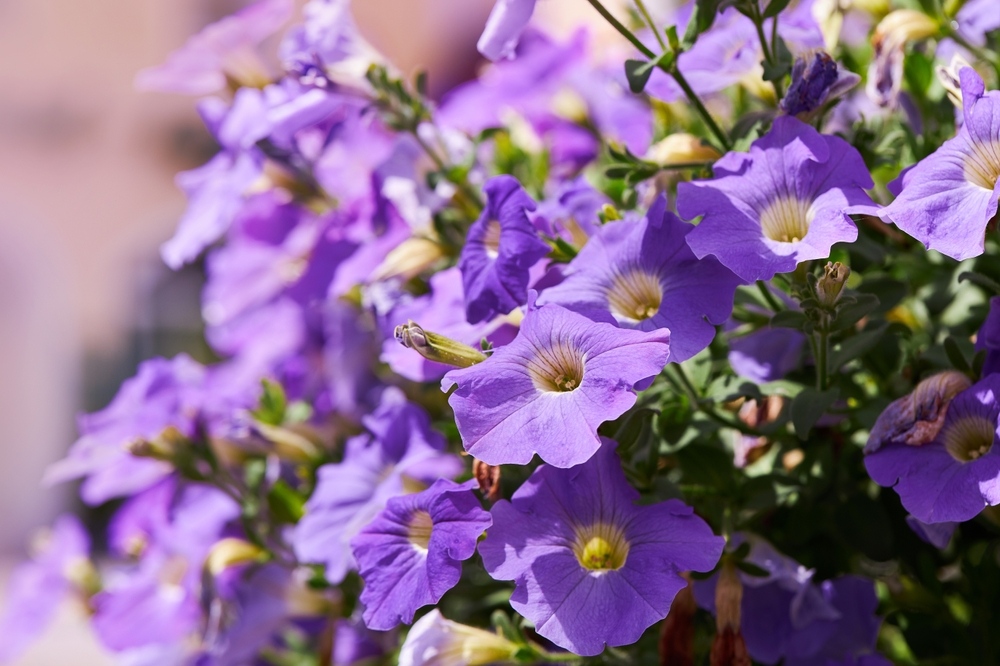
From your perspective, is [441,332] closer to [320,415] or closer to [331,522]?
[331,522]

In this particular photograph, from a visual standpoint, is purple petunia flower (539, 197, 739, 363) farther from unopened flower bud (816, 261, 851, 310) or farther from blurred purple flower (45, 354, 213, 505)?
blurred purple flower (45, 354, 213, 505)

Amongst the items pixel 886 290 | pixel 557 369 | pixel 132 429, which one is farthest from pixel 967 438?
pixel 132 429

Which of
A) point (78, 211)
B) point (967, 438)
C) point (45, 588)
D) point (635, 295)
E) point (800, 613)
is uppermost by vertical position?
point (635, 295)

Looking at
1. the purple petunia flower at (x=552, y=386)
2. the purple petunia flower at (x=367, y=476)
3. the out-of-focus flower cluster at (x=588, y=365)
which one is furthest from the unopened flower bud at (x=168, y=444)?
the purple petunia flower at (x=552, y=386)

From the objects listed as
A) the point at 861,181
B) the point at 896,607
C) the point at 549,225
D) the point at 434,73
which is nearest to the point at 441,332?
the point at 549,225

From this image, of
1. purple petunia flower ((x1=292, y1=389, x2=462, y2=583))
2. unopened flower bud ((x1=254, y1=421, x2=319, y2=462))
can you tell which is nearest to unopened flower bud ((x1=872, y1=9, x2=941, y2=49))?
purple petunia flower ((x1=292, y1=389, x2=462, y2=583))

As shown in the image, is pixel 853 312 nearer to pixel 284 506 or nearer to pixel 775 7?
pixel 775 7
